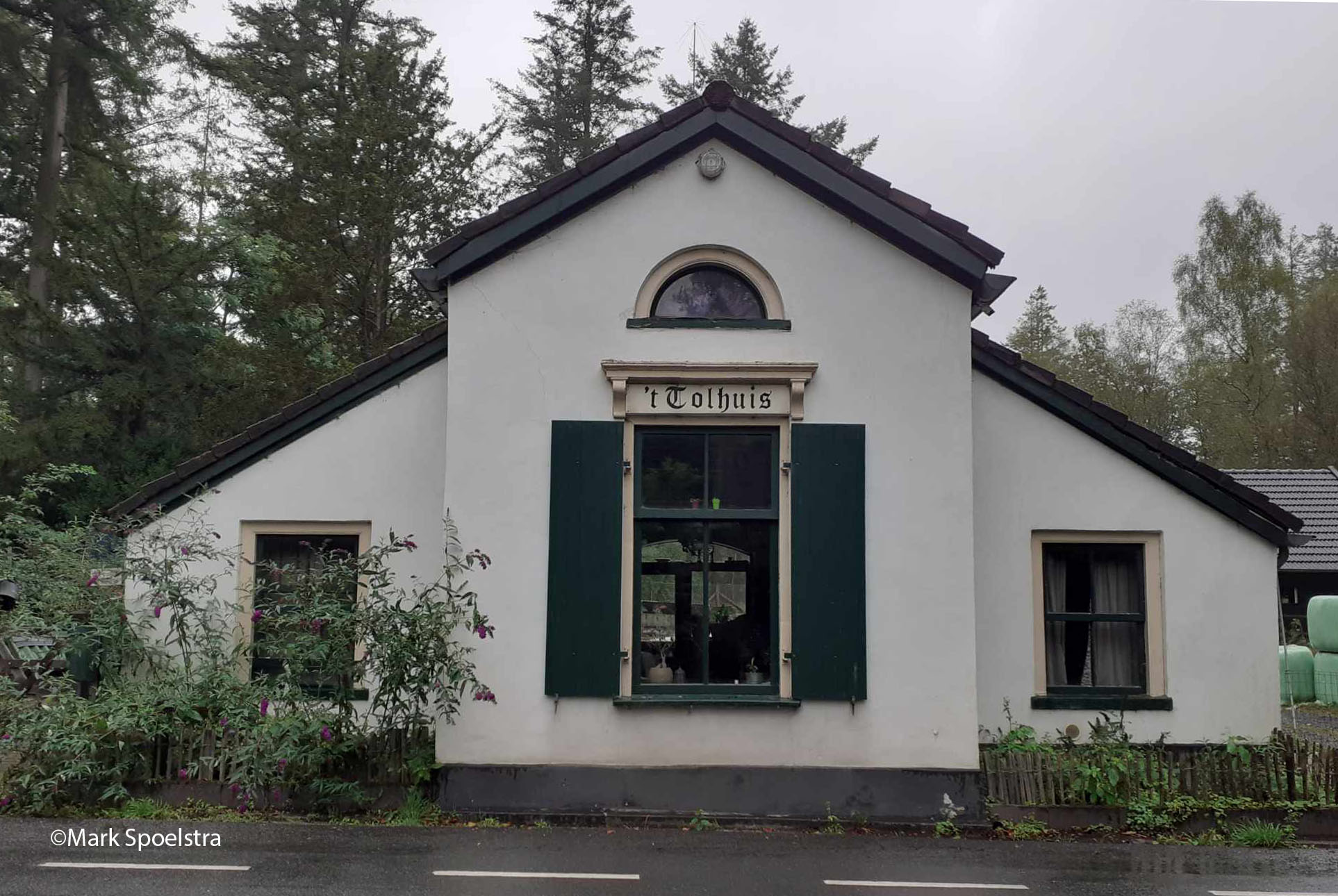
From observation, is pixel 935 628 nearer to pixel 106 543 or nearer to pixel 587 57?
pixel 106 543

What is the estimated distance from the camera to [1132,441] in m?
11.2

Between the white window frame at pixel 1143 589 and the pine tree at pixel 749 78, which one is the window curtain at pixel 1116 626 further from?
the pine tree at pixel 749 78

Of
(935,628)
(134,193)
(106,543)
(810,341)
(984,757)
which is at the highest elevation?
(134,193)

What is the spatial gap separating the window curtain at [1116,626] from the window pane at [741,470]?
370 cm

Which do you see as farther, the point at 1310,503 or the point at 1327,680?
the point at 1310,503

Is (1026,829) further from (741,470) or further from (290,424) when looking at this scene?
(290,424)

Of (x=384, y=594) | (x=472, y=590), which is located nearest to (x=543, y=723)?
(x=472, y=590)

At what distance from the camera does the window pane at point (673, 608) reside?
32.7ft

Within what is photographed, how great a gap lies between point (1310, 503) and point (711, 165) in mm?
18349

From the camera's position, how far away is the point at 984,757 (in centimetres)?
994

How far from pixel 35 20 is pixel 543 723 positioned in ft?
74.6

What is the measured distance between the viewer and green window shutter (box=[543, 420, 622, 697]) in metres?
9.75

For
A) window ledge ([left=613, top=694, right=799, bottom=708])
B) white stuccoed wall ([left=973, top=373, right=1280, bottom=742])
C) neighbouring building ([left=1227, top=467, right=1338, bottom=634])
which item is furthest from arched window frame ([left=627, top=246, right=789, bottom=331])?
neighbouring building ([left=1227, top=467, right=1338, bottom=634])

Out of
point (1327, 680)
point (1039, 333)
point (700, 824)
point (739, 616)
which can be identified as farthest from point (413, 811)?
point (1039, 333)
